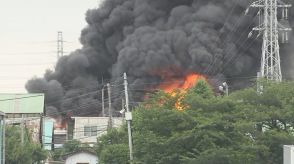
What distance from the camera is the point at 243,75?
218 ft

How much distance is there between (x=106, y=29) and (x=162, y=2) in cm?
730

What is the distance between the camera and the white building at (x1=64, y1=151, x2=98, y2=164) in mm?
56562

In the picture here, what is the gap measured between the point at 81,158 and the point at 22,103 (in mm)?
8066

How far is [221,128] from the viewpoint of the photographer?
27.0 m

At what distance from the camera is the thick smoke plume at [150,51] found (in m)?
66.6

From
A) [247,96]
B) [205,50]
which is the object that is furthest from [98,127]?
[247,96]

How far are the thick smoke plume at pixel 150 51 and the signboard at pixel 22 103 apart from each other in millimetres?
9115

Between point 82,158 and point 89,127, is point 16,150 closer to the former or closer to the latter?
point 82,158

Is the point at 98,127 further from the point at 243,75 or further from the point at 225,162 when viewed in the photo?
the point at 225,162

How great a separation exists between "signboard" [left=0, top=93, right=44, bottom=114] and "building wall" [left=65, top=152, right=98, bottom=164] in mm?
6034

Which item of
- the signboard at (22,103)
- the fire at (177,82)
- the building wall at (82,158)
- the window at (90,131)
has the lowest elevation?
the building wall at (82,158)

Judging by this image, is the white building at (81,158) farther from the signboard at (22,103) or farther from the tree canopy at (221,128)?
the tree canopy at (221,128)

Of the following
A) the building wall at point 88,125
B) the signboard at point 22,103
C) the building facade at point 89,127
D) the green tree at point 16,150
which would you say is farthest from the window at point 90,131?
the green tree at point 16,150

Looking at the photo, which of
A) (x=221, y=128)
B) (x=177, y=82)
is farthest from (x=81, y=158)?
(x=221, y=128)
